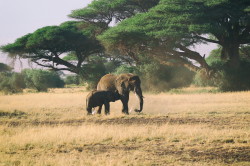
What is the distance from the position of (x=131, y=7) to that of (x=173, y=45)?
23.3 ft

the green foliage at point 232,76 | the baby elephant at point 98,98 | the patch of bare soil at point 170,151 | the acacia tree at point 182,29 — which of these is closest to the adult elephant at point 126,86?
the baby elephant at point 98,98

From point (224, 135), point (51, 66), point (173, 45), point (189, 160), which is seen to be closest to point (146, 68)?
point (173, 45)

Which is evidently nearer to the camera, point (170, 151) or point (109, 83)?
point (170, 151)

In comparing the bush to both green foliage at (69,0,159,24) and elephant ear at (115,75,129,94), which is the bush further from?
elephant ear at (115,75,129,94)

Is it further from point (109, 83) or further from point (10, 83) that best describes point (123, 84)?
point (10, 83)

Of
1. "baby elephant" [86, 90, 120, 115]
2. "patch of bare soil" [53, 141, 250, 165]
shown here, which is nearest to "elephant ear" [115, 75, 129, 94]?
"baby elephant" [86, 90, 120, 115]

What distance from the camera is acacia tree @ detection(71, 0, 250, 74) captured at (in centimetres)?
2709

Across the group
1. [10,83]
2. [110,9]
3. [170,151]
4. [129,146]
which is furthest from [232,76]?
[10,83]

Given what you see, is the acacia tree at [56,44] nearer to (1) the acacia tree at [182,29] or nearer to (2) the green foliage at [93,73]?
(2) the green foliage at [93,73]

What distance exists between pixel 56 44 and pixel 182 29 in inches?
615

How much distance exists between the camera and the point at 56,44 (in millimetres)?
38406

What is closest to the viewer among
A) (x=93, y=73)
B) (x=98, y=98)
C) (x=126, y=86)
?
(x=98, y=98)

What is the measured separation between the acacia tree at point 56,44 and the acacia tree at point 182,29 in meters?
8.17

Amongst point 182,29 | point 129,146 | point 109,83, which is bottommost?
point 129,146
